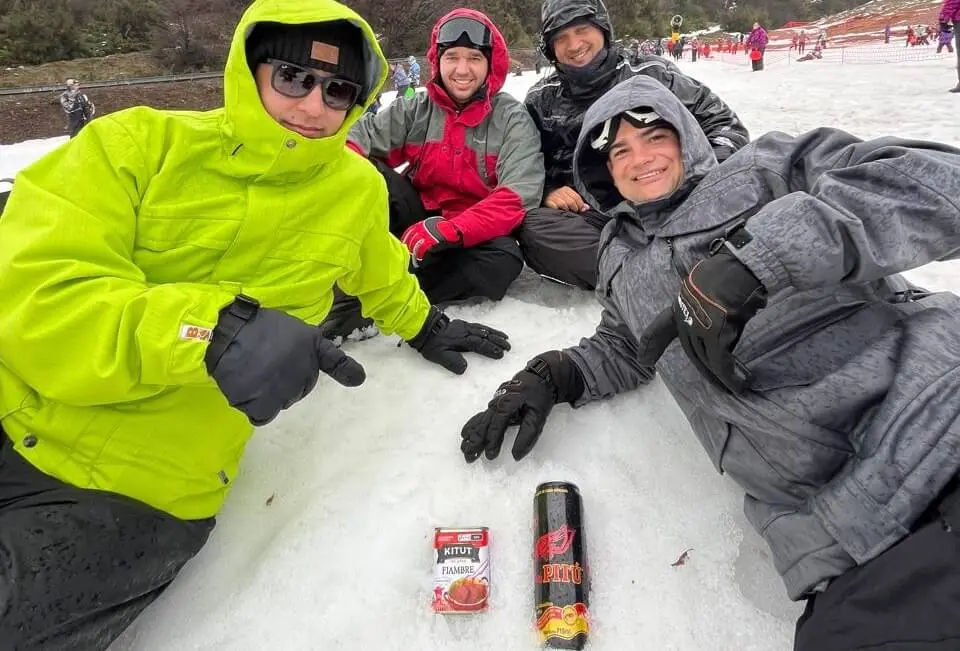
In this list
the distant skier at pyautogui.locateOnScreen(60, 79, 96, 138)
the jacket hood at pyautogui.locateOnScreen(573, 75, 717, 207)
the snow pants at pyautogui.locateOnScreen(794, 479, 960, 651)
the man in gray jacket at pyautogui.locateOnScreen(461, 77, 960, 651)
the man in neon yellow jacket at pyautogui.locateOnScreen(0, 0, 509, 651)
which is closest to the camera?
the snow pants at pyautogui.locateOnScreen(794, 479, 960, 651)

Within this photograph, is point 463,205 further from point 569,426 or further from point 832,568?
point 832,568

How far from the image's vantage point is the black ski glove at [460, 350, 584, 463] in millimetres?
2012

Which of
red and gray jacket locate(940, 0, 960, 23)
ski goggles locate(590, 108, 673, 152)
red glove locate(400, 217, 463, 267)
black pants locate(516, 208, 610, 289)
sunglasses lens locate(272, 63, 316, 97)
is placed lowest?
black pants locate(516, 208, 610, 289)

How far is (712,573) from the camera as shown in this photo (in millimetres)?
1609

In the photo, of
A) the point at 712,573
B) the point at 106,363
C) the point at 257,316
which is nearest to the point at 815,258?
the point at 712,573

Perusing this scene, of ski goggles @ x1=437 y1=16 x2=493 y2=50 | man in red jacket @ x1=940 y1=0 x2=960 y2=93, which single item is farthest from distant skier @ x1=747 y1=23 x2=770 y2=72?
ski goggles @ x1=437 y1=16 x2=493 y2=50

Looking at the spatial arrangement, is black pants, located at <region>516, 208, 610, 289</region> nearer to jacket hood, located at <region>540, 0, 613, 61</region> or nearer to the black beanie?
jacket hood, located at <region>540, 0, 613, 61</region>

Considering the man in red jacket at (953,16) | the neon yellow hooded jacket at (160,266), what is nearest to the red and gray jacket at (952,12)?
the man in red jacket at (953,16)

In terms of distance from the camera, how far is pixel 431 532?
1797mm

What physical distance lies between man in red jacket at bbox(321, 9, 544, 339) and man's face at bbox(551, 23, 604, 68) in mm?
348

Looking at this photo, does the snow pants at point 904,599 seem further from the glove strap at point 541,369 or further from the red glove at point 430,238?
the red glove at point 430,238

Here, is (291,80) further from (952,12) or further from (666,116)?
(952,12)

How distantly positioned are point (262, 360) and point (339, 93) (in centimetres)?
87

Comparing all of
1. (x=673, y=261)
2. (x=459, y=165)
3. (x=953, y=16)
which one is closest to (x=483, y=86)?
(x=459, y=165)
